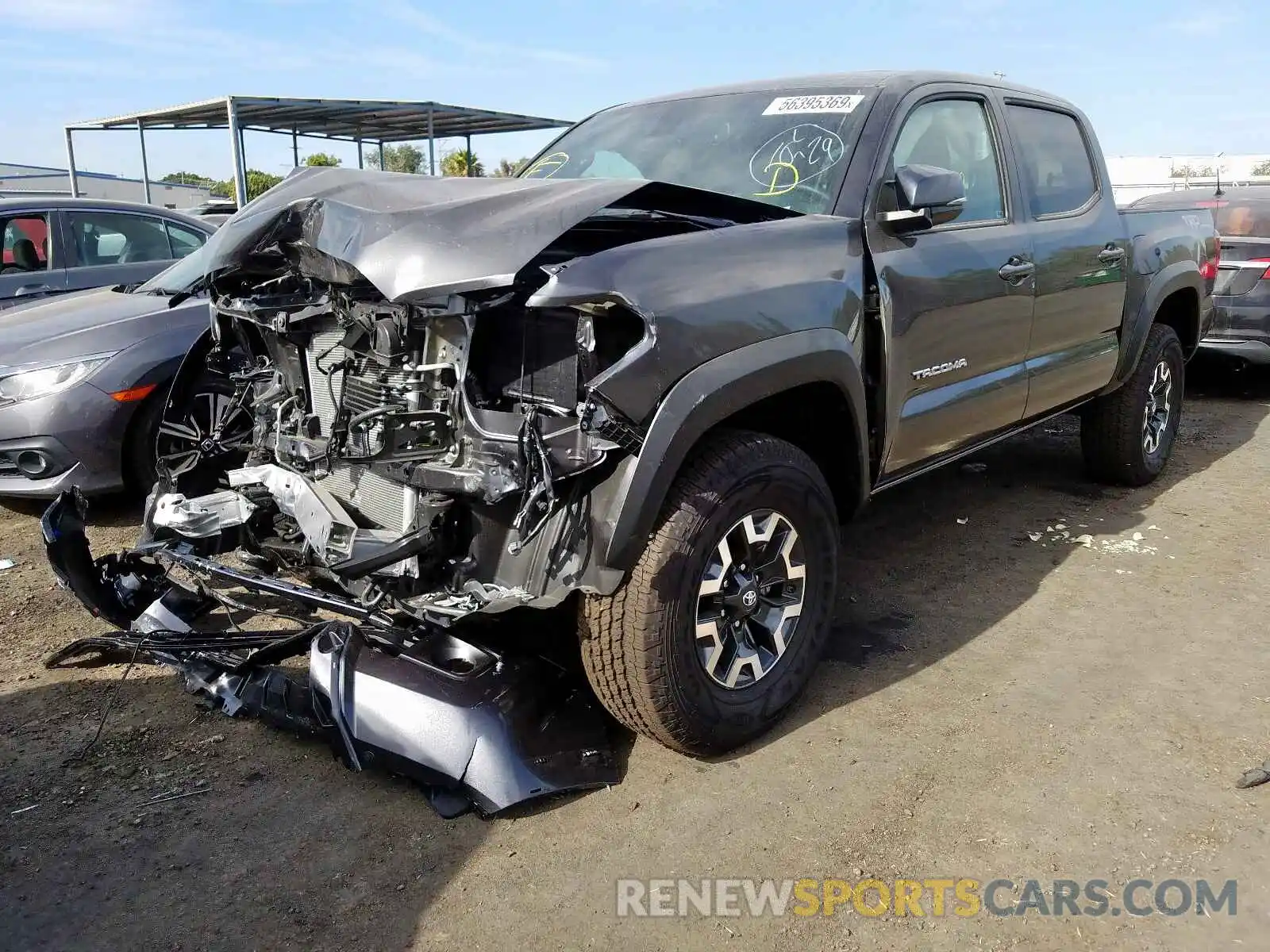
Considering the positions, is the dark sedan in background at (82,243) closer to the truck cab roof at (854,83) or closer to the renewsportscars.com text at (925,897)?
the truck cab roof at (854,83)

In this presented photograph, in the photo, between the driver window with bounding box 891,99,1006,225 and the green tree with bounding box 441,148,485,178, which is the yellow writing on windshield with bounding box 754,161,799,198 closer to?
the driver window with bounding box 891,99,1006,225

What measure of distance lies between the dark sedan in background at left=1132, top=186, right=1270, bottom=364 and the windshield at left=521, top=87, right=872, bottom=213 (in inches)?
203

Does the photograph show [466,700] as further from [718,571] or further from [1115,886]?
[1115,886]

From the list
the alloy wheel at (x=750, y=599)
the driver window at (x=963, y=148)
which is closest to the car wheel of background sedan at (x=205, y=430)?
the alloy wheel at (x=750, y=599)

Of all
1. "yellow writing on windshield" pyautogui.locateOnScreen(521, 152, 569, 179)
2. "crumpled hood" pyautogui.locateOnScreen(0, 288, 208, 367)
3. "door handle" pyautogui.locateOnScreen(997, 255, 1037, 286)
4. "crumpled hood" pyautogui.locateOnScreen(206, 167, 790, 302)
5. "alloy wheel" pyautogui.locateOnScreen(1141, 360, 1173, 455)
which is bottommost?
"alloy wheel" pyautogui.locateOnScreen(1141, 360, 1173, 455)

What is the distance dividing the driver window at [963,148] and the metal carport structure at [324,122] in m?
12.0

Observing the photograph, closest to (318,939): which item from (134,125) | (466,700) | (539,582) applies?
(466,700)

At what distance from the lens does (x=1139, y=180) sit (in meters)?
24.0

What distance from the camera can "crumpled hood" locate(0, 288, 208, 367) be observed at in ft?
15.0

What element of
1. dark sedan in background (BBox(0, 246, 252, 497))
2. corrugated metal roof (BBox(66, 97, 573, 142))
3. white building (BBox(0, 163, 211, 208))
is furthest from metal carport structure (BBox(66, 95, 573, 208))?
dark sedan in background (BBox(0, 246, 252, 497))

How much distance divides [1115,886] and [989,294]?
7.21 ft

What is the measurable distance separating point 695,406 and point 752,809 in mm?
1113

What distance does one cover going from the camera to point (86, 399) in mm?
4461

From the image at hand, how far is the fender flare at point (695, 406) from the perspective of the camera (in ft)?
7.88
